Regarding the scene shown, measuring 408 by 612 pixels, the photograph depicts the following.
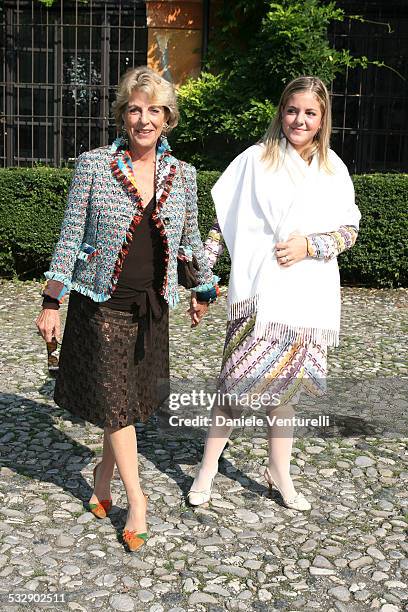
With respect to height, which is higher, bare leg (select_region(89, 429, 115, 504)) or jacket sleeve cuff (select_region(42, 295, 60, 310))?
jacket sleeve cuff (select_region(42, 295, 60, 310))

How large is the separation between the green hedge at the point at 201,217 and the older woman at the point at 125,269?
5.47 m

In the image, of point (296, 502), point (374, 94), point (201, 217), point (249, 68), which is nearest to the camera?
point (296, 502)

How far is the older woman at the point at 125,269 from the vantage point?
2.61 m

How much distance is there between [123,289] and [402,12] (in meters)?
8.72

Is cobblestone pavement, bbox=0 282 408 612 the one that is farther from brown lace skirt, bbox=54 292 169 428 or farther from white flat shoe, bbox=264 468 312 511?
brown lace skirt, bbox=54 292 169 428

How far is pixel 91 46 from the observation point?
1022 cm

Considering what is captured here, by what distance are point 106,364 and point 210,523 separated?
81 cm

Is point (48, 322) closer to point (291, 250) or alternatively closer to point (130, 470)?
point (130, 470)

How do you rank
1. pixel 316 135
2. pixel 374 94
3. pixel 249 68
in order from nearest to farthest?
pixel 316 135 → pixel 249 68 → pixel 374 94

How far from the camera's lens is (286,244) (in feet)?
9.07

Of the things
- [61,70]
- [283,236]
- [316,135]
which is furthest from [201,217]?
[283,236]

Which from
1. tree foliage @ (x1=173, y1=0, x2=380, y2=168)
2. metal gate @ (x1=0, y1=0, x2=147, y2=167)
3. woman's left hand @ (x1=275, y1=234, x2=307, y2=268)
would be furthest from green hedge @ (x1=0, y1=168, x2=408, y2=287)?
woman's left hand @ (x1=275, y1=234, x2=307, y2=268)

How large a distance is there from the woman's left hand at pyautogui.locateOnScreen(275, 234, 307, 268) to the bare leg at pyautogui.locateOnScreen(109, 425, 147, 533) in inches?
33.6

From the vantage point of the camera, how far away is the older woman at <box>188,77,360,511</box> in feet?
9.19
